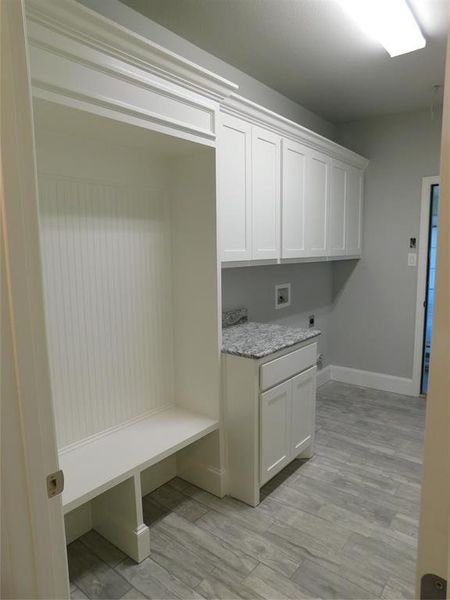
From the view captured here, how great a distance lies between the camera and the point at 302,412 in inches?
102

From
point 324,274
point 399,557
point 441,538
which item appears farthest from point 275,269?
point 441,538

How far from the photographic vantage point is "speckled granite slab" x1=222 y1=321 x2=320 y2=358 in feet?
7.27

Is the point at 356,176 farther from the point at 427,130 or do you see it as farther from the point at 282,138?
the point at 282,138

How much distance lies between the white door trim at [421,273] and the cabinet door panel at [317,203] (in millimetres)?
1104

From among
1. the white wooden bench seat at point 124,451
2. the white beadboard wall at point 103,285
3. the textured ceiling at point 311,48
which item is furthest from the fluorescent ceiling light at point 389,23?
the white wooden bench seat at point 124,451

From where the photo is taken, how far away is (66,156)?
6.03 feet

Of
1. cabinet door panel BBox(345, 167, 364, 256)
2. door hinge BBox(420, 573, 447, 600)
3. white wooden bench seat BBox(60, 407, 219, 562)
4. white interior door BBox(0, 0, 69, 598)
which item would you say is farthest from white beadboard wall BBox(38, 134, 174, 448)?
cabinet door panel BBox(345, 167, 364, 256)

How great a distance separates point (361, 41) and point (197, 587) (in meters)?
3.09

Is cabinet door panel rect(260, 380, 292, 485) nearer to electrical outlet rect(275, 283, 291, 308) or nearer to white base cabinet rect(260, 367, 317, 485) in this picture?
white base cabinet rect(260, 367, 317, 485)

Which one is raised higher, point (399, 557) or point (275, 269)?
point (275, 269)

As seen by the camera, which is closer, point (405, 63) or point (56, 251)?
point (56, 251)

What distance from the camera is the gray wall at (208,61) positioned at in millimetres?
1994

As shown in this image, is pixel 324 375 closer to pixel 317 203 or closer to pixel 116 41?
pixel 317 203

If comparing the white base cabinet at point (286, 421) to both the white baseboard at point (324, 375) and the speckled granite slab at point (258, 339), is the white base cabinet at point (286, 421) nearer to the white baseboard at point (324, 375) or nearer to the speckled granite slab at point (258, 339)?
the speckled granite slab at point (258, 339)
